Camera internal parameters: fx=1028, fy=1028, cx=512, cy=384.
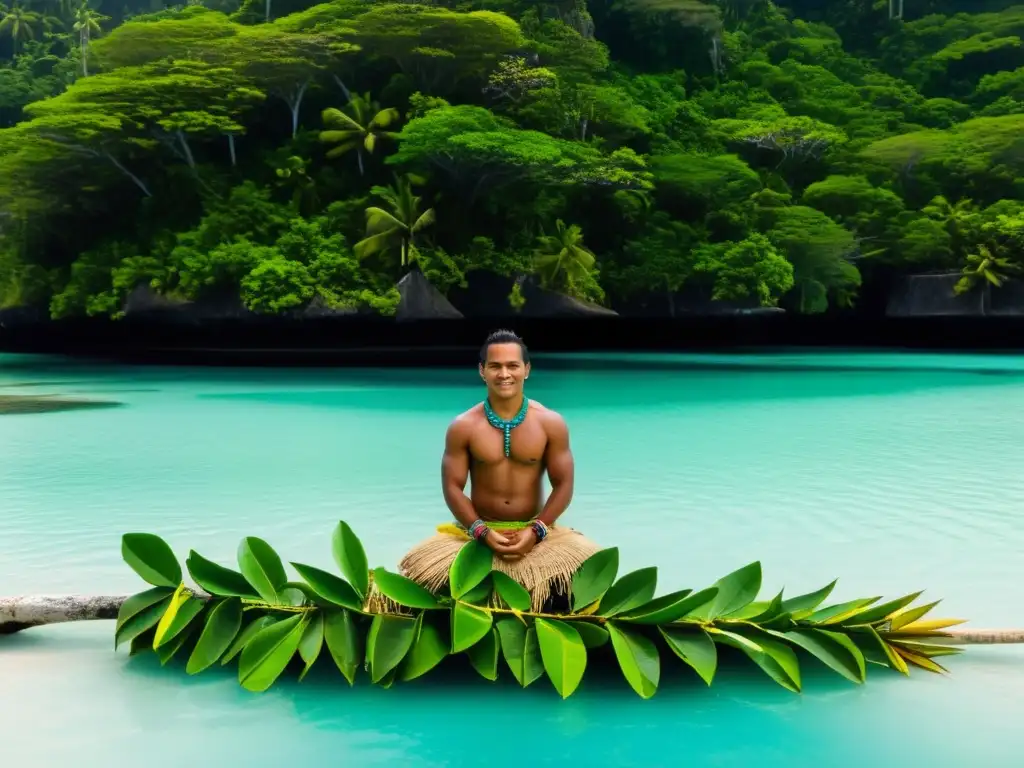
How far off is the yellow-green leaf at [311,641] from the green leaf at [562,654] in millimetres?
678

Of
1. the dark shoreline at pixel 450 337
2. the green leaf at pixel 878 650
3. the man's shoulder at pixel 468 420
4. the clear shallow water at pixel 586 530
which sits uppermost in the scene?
the man's shoulder at pixel 468 420

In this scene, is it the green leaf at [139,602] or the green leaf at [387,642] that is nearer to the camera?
the green leaf at [387,642]

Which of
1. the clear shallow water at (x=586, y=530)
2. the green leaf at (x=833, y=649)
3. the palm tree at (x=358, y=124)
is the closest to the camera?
the clear shallow water at (x=586, y=530)

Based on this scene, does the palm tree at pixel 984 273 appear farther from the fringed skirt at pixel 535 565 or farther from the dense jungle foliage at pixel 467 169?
the fringed skirt at pixel 535 565

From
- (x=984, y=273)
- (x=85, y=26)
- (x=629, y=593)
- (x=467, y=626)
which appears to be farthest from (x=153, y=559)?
(x=85, y=26)

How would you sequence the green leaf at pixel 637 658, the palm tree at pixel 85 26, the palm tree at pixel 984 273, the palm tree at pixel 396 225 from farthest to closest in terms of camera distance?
the palm tree at pixel 85 26, the palm tree at pixel 984 273, the palm tree at pixel 396 225, the green leaf at pixel 637 658

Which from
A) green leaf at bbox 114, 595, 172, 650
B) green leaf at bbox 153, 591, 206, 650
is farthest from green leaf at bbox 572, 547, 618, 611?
green leaf at bbox 114, 595, 172, 650

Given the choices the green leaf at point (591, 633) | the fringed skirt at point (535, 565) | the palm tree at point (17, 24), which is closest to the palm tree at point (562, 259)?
the fringed skirt at point (535, 565)

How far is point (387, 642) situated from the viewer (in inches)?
124

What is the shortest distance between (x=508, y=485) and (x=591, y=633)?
0.56 metres

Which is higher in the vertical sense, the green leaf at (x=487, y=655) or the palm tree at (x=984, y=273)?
the palm tree at (x=984, y=273)

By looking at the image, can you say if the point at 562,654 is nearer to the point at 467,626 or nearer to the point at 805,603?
the point at 467,626

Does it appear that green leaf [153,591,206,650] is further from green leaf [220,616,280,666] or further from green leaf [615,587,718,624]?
green leaf [615,587,718,624]

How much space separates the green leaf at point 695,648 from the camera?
306cm
